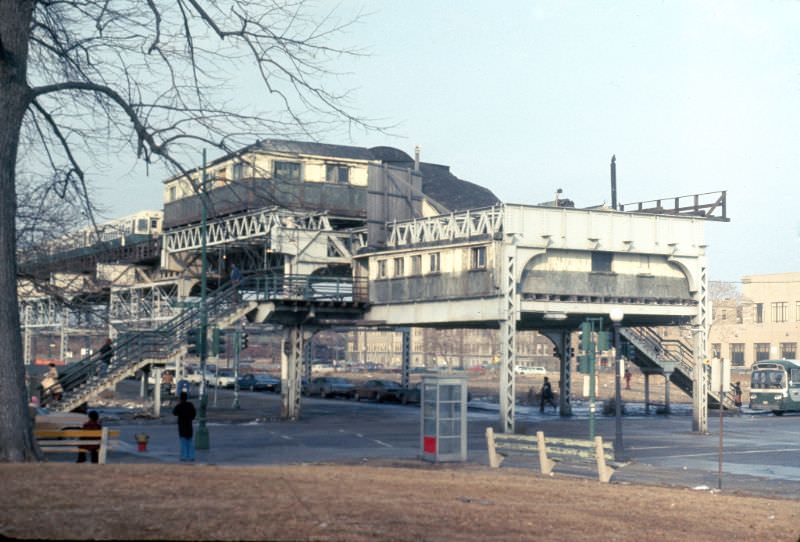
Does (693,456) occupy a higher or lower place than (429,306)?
lower

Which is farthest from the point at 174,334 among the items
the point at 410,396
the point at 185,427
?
the point at 410,396

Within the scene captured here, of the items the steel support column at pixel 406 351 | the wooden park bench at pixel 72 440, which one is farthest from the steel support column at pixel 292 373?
the wooden park bench at pixel 72 440

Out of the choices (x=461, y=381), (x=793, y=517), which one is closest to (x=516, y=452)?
(x=461, y=381)

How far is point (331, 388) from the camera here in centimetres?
7150

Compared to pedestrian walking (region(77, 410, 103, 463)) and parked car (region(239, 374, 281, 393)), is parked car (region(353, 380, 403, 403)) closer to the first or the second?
parked car (region(239, 374, 281, 393))

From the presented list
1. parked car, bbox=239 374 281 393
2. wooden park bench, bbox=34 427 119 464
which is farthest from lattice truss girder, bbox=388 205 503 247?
parked car, bbox=239 374 281 393

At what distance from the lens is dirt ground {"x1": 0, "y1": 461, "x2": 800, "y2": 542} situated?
1131 cm

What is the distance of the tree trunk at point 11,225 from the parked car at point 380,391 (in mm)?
46435

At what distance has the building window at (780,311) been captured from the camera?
107438mm

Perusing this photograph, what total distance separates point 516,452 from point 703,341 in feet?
73.7

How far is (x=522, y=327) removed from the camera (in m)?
55.4

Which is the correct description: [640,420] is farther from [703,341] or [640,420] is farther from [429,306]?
[429,306]

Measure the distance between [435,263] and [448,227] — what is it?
5.48 feet

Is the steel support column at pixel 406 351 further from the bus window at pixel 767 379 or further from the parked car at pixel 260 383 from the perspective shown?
the bus window at pixel 767 379
